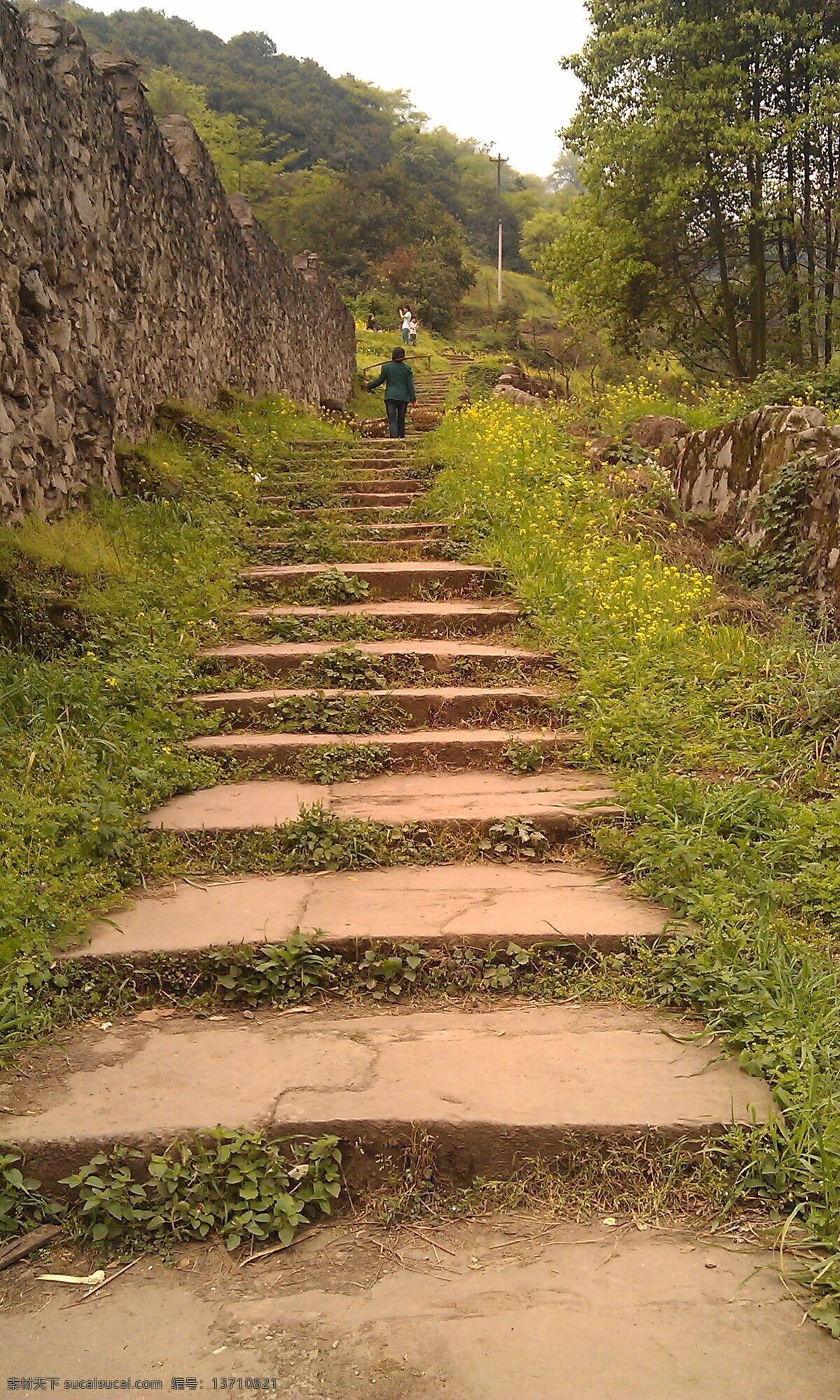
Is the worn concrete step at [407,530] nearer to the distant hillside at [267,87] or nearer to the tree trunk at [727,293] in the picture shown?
the tree trunk at [727,293]

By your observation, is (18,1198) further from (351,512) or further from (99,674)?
(351,512)

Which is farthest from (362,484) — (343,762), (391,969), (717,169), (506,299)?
(506,299)

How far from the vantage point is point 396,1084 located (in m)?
2.46

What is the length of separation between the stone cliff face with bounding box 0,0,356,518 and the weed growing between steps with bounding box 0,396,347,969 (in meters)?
0.42

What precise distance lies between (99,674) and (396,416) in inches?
339

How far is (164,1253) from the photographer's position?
2.14 m

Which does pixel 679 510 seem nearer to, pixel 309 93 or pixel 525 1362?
pixel 525 1362

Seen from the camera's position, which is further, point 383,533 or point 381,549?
point 383,533

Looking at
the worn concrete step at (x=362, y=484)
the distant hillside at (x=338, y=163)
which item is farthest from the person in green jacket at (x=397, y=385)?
the distant hillside at (x=338, y=163)

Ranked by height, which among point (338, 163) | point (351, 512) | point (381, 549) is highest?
point (338, 163)

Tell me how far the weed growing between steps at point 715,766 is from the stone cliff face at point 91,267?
2.57 metres

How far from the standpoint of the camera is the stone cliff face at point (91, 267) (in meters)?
5.64

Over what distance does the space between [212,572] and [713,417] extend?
255 inches

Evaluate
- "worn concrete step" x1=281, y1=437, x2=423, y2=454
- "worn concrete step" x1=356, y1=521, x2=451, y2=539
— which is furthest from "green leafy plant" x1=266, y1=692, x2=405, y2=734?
"worn concrete step" x1=281, y1=437, x2=423, y2=454
